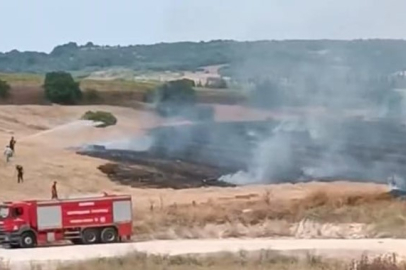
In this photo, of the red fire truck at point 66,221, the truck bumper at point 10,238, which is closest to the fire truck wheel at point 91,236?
the red fire truck at point 66,221

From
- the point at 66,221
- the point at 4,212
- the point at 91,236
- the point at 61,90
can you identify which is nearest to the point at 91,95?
the point at 61,90

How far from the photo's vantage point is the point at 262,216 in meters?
65.5

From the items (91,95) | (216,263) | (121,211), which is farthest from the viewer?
(91,95)

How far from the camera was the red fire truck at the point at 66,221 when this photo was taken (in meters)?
56.6

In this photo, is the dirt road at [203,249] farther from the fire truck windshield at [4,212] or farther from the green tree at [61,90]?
the green tree at [61,90]

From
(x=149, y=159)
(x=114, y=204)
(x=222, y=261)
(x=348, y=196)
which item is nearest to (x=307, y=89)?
(x=149, y=159)

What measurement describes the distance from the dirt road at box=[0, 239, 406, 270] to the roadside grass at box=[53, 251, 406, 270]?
6.82 ft

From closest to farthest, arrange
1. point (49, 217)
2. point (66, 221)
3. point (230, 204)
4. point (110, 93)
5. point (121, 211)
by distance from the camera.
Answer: point (49, 217) → point (66, 221) → point (121, 211) → point (230, 204) → point (110, 93)

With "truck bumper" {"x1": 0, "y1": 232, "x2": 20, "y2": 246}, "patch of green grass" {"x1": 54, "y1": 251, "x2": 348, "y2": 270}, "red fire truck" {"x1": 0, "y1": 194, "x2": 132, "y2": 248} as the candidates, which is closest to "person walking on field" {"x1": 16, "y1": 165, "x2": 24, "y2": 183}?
"red fire truck" {"x1": 0, "y1": 194, "x2": 132, "y2": 248}

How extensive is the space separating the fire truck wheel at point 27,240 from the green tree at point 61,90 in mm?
83563

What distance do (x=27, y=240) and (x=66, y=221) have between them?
1.94m

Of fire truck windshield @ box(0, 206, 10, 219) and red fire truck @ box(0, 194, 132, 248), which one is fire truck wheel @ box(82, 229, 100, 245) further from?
fire truck windshield @ box(0, 206, 10, 219)

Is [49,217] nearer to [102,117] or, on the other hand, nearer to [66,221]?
[66,221]

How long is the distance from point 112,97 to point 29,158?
5760 centimetres
